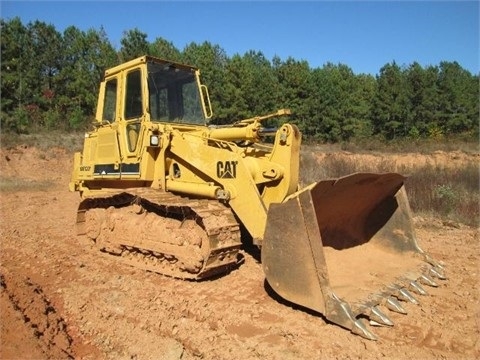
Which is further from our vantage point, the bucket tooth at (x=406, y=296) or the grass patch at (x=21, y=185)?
the grass patch at (x=21, y=185)

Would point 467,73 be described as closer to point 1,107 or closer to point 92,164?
point 1,107

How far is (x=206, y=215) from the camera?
518cm

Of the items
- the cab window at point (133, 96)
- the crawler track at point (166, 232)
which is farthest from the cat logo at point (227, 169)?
the cab window at point (133, 96)

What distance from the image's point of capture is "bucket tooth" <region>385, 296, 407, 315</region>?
4.30 m

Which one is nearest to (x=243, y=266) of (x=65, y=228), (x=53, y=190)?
(x=65, y=228)

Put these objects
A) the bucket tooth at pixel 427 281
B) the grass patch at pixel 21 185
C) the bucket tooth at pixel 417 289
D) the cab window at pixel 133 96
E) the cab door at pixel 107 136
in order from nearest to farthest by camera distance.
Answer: the bucket tooth at pixel 417 289, the bucket tooth at pixel 427 281, the cab window at pixel 133 96, the cab door at pixel 107 136, the grass patch at pixel 21 185

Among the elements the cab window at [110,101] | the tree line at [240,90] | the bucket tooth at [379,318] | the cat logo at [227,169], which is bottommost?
the bucket tooth at [379,318]

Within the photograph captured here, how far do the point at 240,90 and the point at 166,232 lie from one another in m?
27.7

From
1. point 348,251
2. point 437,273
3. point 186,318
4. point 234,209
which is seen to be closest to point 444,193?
point 437,273

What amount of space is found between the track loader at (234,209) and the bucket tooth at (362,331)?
0.04ft

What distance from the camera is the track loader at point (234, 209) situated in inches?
166

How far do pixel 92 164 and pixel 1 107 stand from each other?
20.0 meters

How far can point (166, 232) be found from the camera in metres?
5.62

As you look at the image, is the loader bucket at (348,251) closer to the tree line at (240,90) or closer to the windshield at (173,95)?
the windshield at (173,95)
